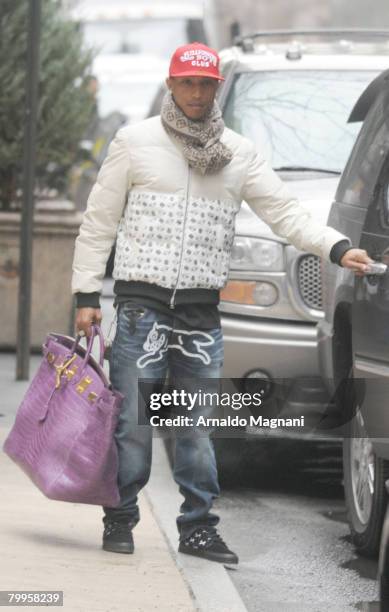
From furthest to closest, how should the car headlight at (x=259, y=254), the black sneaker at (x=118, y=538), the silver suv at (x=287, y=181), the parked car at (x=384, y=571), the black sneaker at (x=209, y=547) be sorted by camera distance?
the car headlight at (x=259, y=254) < the silver suv at (x=287, y=181) < the black sneaker at (x=209, y=547) < the black sneaker at (x=118, y=538) < the parked car at (x=384, y=571)

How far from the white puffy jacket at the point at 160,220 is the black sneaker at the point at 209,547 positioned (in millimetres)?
981

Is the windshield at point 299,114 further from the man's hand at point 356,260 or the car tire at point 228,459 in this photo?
the man's hand at point 356,260

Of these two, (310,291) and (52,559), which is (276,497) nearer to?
(310,291)

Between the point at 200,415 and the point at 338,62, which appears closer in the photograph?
the point at 200,415

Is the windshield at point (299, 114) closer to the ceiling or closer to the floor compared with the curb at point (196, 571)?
closer to the ceiling

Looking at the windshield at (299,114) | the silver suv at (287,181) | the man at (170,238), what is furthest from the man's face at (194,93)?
the windshield at (299,114)

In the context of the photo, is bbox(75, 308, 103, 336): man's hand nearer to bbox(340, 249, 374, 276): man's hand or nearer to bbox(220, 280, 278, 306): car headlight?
bbox(340, 249, 374, 276): man's hand

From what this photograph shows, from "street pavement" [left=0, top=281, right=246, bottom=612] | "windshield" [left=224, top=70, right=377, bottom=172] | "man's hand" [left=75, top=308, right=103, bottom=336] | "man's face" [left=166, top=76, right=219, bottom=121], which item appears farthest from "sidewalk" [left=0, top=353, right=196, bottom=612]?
"windshield" [left=224, top=70, right=377, bottom=172]

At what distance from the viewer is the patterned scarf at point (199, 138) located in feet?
19.8

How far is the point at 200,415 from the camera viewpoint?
20.4 ft

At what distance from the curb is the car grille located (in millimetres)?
1137

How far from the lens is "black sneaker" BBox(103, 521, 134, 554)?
6238 millimetres

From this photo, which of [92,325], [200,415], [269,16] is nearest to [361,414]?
[200,415]

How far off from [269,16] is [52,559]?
245ft
